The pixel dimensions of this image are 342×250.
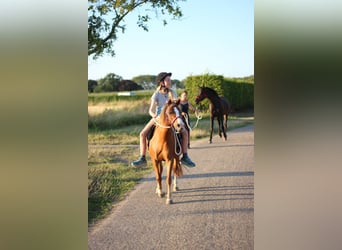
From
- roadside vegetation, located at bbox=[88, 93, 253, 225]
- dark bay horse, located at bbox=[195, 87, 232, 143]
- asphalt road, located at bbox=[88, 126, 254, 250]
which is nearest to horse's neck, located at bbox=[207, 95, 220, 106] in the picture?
dark bay horse, located at bbox=[195, 87, 232, 143]

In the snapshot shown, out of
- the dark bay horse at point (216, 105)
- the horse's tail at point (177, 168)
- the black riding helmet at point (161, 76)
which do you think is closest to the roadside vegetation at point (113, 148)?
the dark bay horse at point (216, 105)

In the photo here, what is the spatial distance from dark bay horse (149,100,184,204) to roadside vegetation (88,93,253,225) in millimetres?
161

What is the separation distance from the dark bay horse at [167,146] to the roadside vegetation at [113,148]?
0.16 metres

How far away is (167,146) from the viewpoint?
15.6 feet

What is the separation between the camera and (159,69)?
4.90 meters

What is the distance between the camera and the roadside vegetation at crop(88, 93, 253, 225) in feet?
16.0

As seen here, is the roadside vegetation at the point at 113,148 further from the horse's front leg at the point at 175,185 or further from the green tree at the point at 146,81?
the horse's front leg at the point at 175,185

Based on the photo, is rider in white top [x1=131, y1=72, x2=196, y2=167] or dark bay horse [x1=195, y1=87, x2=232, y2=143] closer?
rider in white top [x1=131, y1=72, x2=196, y2=167]

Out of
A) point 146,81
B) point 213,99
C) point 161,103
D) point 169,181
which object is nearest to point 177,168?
point 169,181

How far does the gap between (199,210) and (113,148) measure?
117 centimetres

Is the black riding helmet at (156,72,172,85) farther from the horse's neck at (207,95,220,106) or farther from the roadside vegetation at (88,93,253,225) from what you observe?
the horse's neck at (207,95,220,106)
